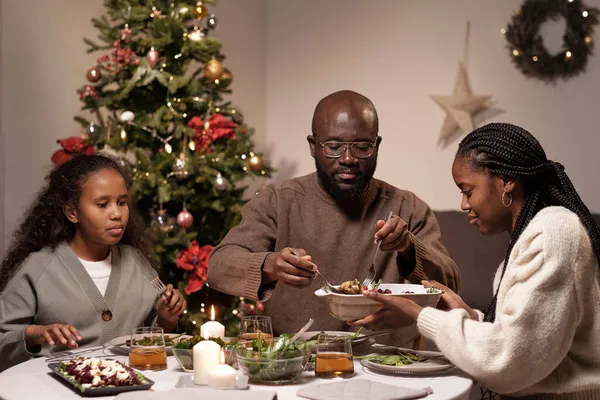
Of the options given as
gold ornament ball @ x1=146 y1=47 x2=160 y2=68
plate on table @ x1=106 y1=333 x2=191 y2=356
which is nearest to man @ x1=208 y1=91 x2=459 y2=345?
plate on table @ x1=106 y1=333 x2=191 y2=356

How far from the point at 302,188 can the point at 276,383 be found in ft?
4.02

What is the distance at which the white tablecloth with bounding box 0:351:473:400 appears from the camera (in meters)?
1.91

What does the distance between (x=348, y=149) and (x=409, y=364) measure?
97cm

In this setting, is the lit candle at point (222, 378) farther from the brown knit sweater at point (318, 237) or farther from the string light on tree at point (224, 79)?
the string light on tree at point (224, 79)

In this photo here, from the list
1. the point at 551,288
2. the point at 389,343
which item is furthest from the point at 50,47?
the point at 551,288

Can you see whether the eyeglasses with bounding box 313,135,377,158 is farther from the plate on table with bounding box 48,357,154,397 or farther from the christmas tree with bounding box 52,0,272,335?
the christmas tree with bounding box 52,0,272,335

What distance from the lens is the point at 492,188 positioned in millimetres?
2133

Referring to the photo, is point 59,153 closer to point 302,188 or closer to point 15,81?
point 15,81

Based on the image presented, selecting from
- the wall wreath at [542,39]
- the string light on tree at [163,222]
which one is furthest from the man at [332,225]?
the wall wreath at [542,39]

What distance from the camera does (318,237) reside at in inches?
118

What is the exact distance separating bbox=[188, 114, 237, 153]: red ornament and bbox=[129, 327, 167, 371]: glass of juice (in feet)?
7.53

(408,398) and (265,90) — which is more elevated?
(265,90)

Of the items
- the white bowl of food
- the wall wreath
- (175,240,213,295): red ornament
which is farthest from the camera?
the wall wreath

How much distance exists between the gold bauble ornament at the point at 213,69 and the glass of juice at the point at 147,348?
2.45m
